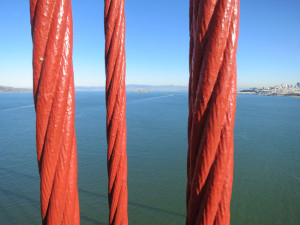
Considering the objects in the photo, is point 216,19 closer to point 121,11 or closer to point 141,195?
point 121,11

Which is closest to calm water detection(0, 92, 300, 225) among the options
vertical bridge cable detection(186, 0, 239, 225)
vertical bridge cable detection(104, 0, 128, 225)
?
vertical bridge cable detection(104, 0, 128, 225)

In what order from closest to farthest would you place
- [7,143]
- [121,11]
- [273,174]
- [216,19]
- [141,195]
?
[216,19], [121,11], [141,195], [273,174], [7,143]

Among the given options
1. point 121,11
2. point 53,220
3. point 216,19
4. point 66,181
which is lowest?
point 53,220

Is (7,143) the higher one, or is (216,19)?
(216,19)

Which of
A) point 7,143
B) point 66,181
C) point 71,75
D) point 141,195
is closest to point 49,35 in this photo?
point 71,75

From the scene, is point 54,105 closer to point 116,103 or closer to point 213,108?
point 213,108

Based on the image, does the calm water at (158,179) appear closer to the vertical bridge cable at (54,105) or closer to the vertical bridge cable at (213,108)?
the vertical bridge cable at (54,105)

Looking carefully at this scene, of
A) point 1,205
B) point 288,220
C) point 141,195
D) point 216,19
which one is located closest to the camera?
point 216,19
